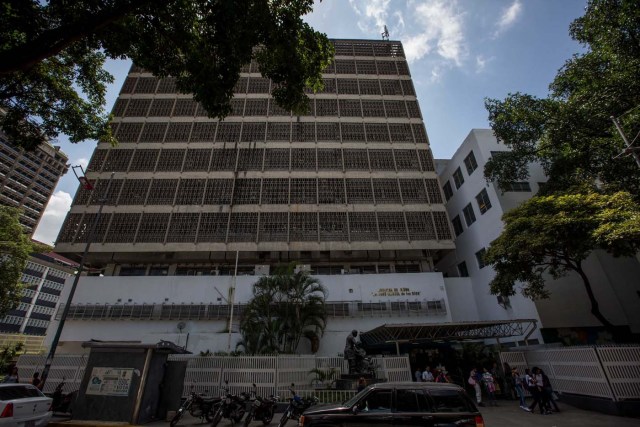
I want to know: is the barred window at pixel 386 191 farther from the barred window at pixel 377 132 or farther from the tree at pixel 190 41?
the tree at pixel 190 41

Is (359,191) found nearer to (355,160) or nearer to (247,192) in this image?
(355,160)

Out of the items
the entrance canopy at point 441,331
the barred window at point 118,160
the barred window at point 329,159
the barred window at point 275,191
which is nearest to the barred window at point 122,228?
the barred window at point 118,160

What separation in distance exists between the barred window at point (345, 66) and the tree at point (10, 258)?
3178 cm

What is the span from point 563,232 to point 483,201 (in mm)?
10482

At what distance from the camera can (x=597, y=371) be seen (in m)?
10.4

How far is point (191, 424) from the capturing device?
9172 millimetres

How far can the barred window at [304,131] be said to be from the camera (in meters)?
27.2

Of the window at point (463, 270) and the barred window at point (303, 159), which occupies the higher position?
the barred window at point (303, 159)

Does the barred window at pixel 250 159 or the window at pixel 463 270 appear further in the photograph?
the barred window at pixel 250 159

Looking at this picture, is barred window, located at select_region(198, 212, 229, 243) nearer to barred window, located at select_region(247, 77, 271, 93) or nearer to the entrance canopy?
the entrance canopy

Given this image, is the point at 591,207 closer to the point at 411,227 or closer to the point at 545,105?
the point at 545,105

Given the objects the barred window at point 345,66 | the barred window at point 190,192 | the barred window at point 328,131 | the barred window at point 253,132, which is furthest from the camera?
the barred window at point 345,66

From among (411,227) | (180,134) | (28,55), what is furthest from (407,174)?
(28,55)

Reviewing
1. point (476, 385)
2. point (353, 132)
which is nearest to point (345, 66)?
point (353, 132)
